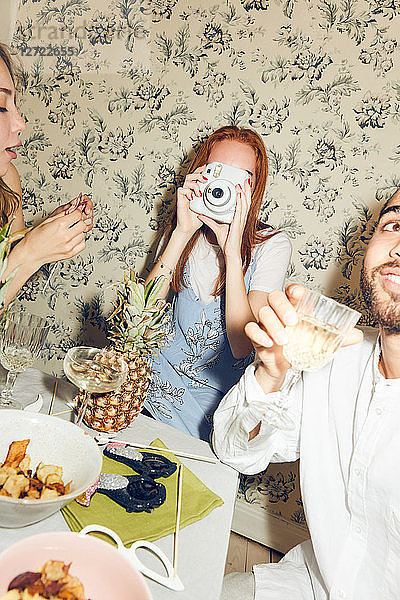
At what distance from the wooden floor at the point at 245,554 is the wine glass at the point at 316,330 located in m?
1.42

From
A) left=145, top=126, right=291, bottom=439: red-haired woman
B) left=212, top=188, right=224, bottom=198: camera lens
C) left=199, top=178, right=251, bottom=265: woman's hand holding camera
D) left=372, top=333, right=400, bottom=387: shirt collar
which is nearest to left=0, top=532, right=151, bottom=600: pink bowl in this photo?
left=372, top=333, right=400, bottom=387: shirt collar

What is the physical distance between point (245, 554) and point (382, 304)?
1.49 m

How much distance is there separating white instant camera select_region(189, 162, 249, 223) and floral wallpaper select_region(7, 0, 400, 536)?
43 cm

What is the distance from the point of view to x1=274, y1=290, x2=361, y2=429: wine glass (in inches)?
35.1

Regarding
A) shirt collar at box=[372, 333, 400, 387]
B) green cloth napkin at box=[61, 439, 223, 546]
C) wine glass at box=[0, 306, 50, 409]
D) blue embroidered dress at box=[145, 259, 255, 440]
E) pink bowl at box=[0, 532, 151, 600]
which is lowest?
blue embroidered dress at box=[145, 259, 255, 440]

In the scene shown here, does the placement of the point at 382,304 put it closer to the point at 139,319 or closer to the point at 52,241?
the point at 139,319

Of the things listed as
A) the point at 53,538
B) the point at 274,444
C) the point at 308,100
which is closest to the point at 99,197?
the point at 308,100

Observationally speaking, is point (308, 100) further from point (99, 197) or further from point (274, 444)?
point (274, 444)

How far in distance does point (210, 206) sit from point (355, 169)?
0.63 meters

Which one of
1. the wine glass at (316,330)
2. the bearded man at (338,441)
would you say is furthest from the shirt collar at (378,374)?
the wine glass at (316,330)

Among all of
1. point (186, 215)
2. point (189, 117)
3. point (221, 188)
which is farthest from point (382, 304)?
point (189, 117)

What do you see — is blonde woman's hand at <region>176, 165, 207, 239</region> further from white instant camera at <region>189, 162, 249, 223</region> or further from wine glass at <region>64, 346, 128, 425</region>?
wine glass at <region>64, 346, 128, 425</region>

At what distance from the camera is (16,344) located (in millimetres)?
1167

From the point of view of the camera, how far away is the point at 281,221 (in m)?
2.10
